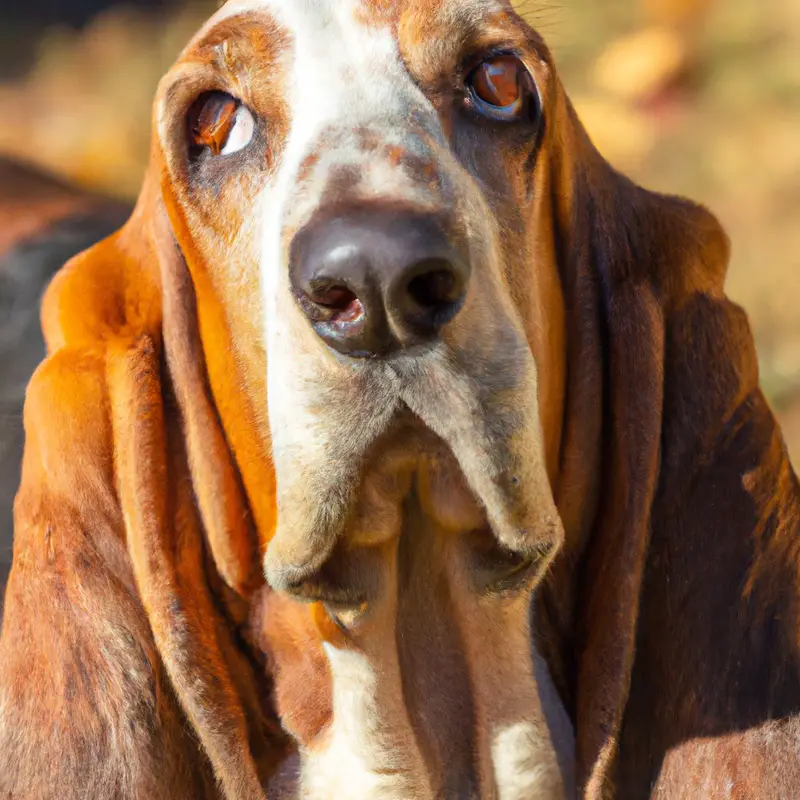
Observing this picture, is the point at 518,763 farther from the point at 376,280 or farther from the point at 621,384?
the point at 376,280

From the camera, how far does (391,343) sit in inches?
61.0

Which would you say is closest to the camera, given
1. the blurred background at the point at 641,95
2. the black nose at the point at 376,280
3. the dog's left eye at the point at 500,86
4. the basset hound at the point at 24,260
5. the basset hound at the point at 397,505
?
the black nose at the point at 376,280

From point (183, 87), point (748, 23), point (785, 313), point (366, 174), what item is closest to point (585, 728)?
point (366, 174)

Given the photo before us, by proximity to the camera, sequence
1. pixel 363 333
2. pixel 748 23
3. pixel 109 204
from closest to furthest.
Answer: pixel 363 333 < pixel 109 204 < pixel 748 23

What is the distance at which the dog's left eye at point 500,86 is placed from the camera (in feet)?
6.19

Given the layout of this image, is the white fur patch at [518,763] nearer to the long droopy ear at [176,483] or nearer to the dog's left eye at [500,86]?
the long droopy ear at [176,483]

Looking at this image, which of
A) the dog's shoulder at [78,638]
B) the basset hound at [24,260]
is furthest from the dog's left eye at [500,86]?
the basset hound at [24,260]

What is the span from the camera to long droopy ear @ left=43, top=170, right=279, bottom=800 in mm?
1961

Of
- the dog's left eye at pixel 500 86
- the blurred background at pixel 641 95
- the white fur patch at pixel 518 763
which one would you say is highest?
the blurred background at pixel 641 95

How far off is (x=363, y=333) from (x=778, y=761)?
105 centimetres

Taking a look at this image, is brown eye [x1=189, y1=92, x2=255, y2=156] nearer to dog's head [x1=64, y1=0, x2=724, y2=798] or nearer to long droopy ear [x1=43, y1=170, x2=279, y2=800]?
dog's head [x1=64, y1=0, x2=724, y2=798]

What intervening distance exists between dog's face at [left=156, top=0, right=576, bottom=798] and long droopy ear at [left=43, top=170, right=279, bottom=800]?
77 millimetres

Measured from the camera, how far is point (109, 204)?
3971 mm

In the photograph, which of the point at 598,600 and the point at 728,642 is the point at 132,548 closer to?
the point at 598,600
